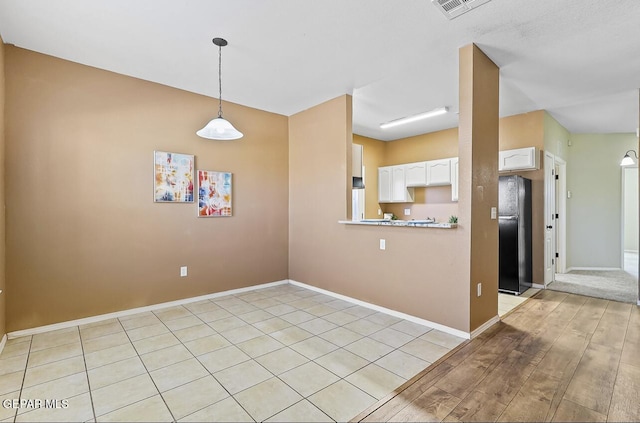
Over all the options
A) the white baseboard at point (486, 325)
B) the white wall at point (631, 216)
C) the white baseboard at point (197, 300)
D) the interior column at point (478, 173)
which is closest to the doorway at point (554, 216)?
the white baseboard at point (486, 325)

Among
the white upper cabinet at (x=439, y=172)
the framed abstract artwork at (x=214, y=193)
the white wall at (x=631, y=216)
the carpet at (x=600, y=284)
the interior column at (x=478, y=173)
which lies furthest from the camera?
the white wall at (x=631, y=216)

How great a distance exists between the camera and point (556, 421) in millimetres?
1789

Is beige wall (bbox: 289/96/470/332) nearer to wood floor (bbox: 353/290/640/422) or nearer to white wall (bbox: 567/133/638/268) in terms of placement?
wood floor (bbox: 353/290/640/422)

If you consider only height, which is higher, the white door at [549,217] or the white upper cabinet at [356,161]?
the white upper cabinet at [356,161]

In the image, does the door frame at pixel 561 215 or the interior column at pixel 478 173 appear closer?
the interior column at pixel 478 173

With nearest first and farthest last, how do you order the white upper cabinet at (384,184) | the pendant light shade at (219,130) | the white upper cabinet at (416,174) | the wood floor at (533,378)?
the wood floor at (533,378) < the pendant light shade at (219,130) < the white upper cabinet at (416,174) < the white upper cabinet at (384,184)

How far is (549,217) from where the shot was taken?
16.5 ft

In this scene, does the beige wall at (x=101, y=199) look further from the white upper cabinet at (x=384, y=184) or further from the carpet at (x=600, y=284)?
the carpet at (x=600, y=284)

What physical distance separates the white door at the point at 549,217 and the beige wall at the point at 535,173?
8 cm

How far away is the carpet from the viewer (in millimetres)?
4339

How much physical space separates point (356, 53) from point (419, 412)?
9.95ft

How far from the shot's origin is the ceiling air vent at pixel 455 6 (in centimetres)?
229

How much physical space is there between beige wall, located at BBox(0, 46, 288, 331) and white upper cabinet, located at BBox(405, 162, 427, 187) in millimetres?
3291

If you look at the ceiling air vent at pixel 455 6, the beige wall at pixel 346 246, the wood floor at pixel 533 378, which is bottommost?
the wood floor at pixel 533 378
